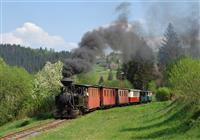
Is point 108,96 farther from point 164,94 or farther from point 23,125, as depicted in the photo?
point 164,94

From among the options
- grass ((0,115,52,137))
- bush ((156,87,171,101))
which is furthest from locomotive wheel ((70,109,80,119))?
bush ((156,87,171,101))

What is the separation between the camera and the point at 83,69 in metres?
39.9

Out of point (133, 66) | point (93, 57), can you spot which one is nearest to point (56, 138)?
point (93, 57)

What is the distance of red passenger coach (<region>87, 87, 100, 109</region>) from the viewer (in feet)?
138

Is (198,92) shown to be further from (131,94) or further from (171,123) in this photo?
(131,94)

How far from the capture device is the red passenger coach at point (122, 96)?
54.8 m

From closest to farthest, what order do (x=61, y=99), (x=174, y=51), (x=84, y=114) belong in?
(x=61, y=99), (x=84, y=114), (x=174, y=51)

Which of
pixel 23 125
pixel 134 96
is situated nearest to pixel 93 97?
pixel 23 125

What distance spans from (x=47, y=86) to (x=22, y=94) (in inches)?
317

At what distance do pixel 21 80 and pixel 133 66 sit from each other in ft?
145

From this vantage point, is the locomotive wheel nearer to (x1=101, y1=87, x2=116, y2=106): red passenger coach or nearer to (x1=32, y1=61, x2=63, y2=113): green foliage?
(x1=32, y1=61, x2=63, y2=113): green foliage

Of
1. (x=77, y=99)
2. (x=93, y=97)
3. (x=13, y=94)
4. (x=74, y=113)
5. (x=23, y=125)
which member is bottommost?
(x=23, y=125)

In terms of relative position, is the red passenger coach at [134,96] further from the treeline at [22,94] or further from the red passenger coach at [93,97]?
the red passenger coach at [93,97]

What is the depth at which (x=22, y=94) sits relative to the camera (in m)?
55.9
